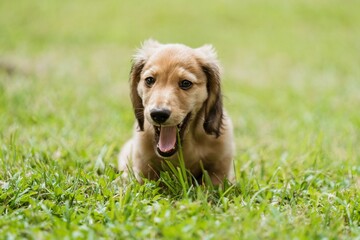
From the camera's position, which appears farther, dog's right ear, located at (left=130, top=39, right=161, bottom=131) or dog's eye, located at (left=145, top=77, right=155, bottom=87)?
dog's right ear, located at (left=130, top=39, right=161, bottom=131)

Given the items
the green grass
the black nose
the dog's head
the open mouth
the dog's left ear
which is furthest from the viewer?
the dog's left ear

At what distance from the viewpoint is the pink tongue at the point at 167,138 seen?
3.87m

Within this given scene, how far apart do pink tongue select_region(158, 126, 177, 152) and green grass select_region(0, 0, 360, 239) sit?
0.22 meters

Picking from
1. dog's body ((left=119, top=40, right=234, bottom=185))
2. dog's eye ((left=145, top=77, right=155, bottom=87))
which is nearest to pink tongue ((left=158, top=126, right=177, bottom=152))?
dog's body ((left=119, top=40, right=234, bottom=185))

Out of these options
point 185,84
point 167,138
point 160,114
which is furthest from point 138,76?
point 160,114

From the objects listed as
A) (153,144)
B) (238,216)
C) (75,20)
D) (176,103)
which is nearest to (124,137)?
(153,144)

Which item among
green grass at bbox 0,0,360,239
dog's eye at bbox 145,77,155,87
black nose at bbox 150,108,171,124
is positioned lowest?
green grass at bbox 0,0,360,239

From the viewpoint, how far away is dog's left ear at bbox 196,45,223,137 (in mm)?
4059

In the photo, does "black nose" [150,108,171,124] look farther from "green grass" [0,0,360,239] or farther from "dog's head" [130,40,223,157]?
"green grass" [0,0,360,239]

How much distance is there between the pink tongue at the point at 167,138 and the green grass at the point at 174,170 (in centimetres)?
22

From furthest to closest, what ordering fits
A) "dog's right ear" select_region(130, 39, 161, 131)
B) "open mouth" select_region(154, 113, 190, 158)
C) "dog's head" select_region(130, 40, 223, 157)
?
"dog's right ear" select_region(130, 39, 161, 131) < "open mouth" select_region(154, 113, 190, 158) < "dog's head" select_region(130, 40, 223, 157)

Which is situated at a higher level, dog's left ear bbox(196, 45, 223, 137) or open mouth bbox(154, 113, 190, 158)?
dog's left ear bbox(196, 45, 223, 137)

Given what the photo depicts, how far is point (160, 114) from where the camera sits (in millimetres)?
3584

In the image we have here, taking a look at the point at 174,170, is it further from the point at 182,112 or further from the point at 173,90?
the point at 173,90
